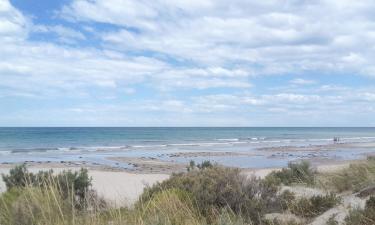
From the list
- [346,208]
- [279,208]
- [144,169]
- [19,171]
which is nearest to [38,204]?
[279,208]

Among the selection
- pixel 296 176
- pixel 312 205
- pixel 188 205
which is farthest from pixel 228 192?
pixel 296 176

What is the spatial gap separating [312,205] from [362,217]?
1.89 m

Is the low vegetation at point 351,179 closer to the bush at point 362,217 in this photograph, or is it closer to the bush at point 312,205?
the bush at point 312,205

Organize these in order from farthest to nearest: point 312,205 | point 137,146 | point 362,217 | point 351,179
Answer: point 137,146 → point 351,179 → point 312,205 → point 362,217

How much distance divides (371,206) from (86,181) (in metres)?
5.99

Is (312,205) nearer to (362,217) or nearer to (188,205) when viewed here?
(362,217)

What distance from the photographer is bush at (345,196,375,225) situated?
6.09m

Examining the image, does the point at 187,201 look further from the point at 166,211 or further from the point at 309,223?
the point at 309,223

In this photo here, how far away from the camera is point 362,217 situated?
614 centimetres

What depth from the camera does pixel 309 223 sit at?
716 centimetres

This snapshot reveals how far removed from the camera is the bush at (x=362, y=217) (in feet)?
20.0

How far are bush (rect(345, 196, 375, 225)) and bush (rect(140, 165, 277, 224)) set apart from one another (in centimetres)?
126

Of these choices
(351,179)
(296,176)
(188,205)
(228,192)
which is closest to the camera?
(188,205)

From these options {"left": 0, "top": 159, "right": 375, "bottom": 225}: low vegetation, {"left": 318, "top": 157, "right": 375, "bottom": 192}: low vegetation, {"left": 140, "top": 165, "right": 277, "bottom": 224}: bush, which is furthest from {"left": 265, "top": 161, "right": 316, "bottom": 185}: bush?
{"left": 140, "top": 165, "right": 277, "bottom": 224}: bush
